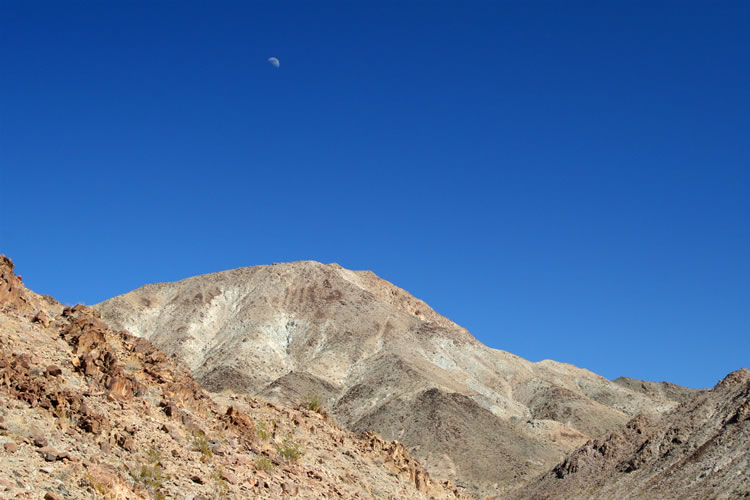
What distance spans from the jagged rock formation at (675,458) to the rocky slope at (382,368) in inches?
736

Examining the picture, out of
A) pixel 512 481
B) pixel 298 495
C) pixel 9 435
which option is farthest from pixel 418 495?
pixel 512 481

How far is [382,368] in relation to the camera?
110 meters

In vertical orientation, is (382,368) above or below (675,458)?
above

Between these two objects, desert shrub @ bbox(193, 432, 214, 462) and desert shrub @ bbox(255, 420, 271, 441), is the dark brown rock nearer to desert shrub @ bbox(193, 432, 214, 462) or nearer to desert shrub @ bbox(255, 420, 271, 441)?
desert shrub @ bbox(193, 432, 214, 462)

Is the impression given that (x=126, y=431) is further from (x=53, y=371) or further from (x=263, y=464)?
(x=263, y=464)

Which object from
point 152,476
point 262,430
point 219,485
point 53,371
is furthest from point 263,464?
point 53,371

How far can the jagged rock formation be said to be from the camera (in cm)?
4384

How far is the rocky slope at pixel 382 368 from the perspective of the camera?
9006cm

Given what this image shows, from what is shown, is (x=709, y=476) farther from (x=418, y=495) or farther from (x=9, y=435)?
(x=9, y=435)

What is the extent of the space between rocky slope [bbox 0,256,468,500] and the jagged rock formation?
18045 mm

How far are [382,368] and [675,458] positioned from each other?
63.2 metres

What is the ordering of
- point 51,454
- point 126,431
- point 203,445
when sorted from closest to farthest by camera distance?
point 51,454 < point 126,431 < point 203,445

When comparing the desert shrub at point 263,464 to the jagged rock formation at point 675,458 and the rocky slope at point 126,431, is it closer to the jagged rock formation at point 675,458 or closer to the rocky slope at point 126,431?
the rocky slope at point 126,431

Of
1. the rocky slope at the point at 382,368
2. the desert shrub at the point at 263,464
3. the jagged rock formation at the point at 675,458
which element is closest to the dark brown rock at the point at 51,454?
the desert shrub at the point at 263,464
